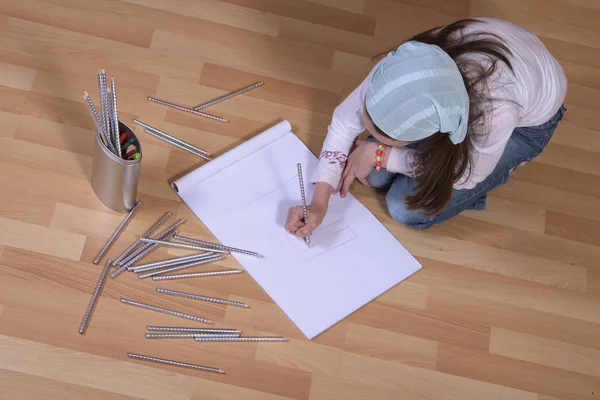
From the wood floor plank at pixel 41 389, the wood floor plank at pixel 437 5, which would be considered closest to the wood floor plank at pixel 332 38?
the wood floor plank at pixel 437 5

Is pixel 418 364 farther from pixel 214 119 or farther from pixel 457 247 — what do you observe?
pixel 214 119

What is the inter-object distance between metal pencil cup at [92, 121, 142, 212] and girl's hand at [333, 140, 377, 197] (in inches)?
17.4

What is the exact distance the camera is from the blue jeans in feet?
5.55

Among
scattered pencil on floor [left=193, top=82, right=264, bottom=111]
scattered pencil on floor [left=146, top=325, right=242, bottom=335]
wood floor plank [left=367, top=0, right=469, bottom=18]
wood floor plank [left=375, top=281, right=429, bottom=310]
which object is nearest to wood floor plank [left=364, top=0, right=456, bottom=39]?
wood floor plank [left=367, top=0, right=469, bottom=18]

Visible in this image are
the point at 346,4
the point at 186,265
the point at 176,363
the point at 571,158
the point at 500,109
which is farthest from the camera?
the point at 346,4

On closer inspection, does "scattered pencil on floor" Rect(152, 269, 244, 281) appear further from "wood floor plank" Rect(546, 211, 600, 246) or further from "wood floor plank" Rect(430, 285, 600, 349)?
"wood floor plank" Rect(546, 211, 600, 246)

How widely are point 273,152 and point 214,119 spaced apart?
16cm

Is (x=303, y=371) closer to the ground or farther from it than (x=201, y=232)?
closer to the ground

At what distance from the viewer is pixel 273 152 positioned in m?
1.83

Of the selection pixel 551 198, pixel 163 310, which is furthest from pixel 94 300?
pixel 551 198

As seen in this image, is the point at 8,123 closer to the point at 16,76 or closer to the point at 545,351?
the point at 16,76

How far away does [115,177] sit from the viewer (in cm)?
159

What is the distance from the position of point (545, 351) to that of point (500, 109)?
589mm

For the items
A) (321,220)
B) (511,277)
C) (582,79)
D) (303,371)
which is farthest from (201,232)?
(582,79)
